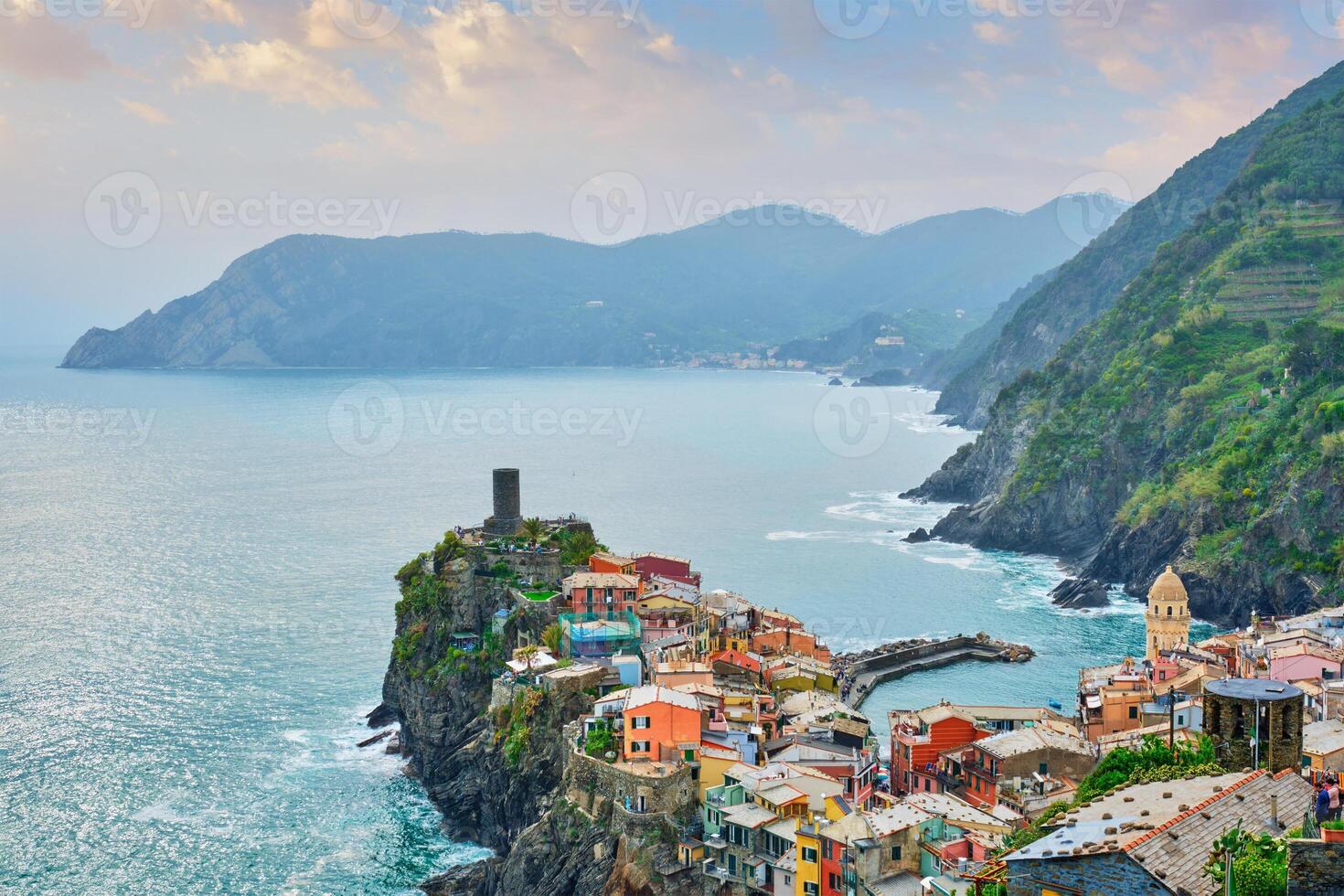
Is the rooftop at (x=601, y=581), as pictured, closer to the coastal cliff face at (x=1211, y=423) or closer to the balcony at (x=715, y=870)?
the balcony at (x=715, y=870)

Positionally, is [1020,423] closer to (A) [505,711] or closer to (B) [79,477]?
(A) [505,711]

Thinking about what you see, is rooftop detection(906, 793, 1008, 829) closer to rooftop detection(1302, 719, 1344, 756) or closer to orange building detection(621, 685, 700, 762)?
orange building detection(621, 685, 700, 762)

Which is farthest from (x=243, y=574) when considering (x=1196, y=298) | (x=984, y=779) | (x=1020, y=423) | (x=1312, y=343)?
(x=1196, y=298)

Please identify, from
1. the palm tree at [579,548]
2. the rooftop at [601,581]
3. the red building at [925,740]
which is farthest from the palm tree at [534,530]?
the red building at [925,740]

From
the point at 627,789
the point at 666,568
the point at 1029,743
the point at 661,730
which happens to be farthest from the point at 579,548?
the point at 1029,743

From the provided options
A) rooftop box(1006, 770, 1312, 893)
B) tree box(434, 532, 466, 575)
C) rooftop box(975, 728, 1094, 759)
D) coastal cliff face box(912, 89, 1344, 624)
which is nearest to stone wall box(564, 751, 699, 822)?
rooftop box(975, 728, 1094, 759)
